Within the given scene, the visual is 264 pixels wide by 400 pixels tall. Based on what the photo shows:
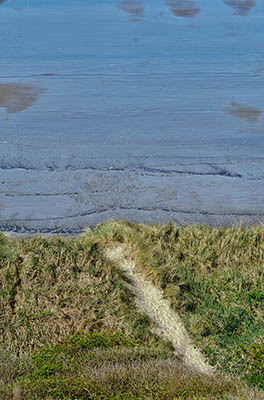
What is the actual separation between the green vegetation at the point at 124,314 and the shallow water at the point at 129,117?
104 cm

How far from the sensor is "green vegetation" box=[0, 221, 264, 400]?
15.9ft

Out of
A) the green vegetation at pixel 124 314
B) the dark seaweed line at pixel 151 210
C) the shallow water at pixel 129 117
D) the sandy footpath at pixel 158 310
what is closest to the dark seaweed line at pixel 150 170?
the shallow water at pixel 129 117

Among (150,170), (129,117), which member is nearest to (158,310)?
(150,170)

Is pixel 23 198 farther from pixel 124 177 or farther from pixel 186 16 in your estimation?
pixel 186 16

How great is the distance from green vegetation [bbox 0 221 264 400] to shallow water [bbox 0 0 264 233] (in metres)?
1.04

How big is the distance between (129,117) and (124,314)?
6196 millimetres

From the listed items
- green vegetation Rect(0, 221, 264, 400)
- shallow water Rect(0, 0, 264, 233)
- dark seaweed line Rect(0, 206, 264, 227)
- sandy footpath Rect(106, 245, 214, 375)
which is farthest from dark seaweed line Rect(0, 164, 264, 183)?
sandy footpath Rect(106, 245, 214, 375)

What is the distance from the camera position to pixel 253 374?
5637 millimetres

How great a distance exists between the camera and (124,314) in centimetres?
670

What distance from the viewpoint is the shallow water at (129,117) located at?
9.39 meters

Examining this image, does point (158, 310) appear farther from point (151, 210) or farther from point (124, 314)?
point (151, 210)

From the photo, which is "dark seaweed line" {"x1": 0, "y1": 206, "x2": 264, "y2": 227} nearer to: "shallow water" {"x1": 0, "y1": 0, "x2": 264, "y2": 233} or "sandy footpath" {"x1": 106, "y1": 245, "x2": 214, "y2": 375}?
"shallow water" {"x1": 0, "y1": 0, "x2": 264, "y2": 233}

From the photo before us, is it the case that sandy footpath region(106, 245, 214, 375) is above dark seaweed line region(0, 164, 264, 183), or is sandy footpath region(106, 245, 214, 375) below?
above

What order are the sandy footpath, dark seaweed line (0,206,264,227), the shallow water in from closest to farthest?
1. the sandy footpath
2. dark seaweed line (0,206,264,227)
3. the shallow water
